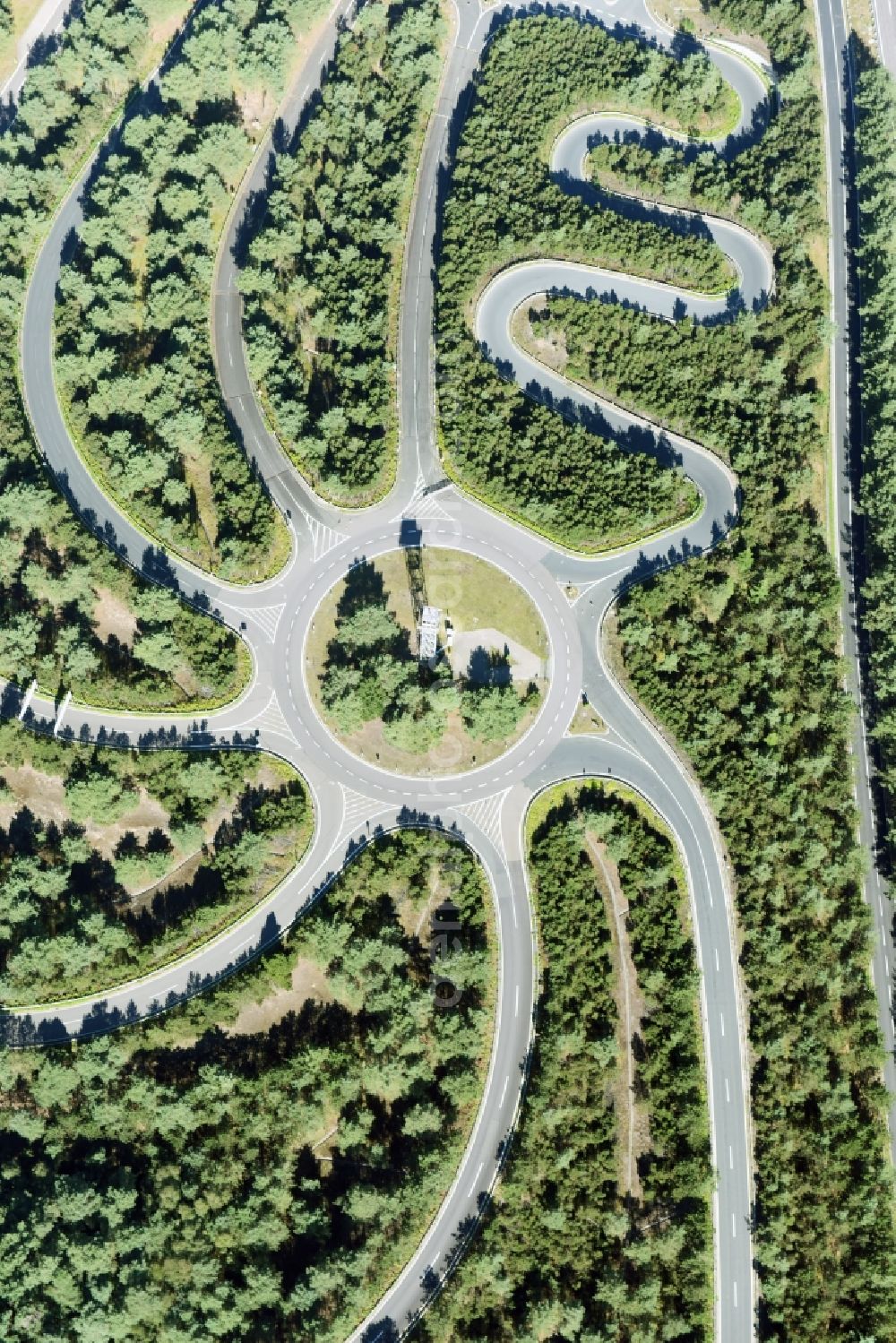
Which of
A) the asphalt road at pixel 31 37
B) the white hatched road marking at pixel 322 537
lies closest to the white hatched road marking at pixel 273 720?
the white hatched road marking at pixel 322 537

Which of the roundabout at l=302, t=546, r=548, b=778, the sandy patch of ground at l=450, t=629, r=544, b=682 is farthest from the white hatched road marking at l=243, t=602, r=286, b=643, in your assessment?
the sandy patch of ground at l=450, t=629, r=544, b=682

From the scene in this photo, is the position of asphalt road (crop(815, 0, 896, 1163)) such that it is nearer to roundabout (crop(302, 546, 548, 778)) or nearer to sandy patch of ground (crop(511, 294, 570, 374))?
sandy patch of ground (crop(511, 294, 570, 374))

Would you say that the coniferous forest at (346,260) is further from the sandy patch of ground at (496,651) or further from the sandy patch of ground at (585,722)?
the sandy patch of ground at (585,722)

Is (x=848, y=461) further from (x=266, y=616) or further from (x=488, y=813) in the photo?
(x=266, y=616)

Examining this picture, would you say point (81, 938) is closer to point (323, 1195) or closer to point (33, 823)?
point (33, 823)

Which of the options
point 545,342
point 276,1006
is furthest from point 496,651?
point 276,1006

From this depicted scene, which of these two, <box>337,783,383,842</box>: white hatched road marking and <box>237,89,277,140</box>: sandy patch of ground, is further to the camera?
<box>237,89,277,140</box>: sandy patch of ground
